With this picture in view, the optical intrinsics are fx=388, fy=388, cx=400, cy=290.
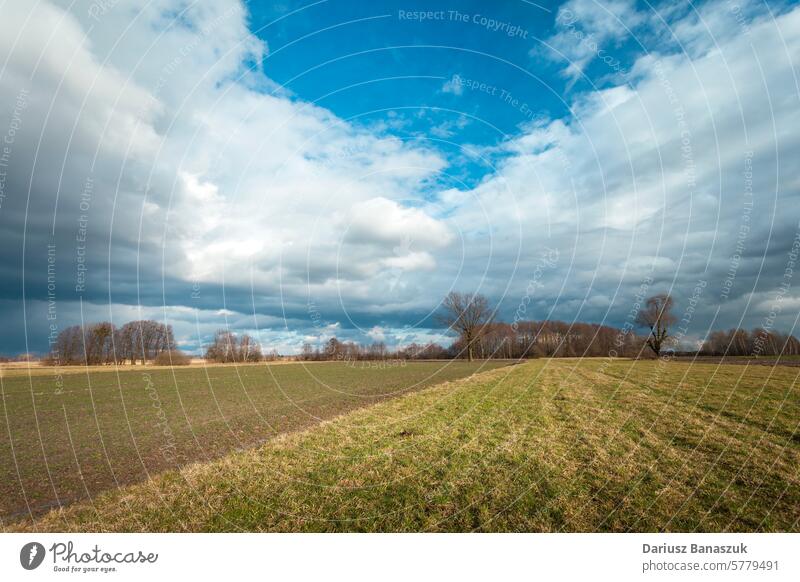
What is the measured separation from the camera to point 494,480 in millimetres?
8898

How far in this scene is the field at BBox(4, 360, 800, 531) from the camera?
707 centimetres

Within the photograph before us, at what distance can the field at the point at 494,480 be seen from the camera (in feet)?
23.2
